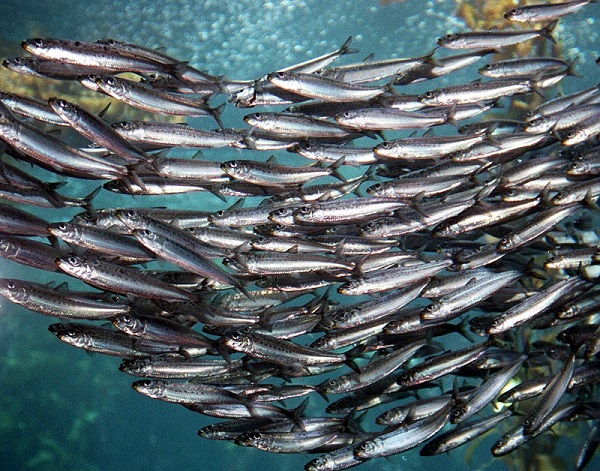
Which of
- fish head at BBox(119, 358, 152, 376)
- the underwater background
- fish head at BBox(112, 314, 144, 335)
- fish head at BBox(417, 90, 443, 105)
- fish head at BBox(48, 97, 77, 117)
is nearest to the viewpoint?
fish head at BBox(48, 97, 77, 117)

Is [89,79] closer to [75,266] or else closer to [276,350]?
[75,266]

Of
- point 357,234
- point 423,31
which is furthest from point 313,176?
point 423,31

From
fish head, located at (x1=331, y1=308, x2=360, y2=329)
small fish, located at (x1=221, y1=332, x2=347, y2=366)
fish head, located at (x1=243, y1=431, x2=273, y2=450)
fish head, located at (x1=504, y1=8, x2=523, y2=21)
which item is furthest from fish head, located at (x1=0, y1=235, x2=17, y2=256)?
fish head, located at (x1=504, y1=8, x2=523, y2=21)

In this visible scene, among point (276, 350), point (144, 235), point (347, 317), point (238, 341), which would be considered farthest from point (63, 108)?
point (347, 317)

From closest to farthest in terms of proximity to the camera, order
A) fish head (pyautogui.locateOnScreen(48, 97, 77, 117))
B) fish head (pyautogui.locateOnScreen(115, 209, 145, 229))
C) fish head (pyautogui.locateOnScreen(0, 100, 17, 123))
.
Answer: fish head (pyautogui.locateOnScreen(0, 100, 17, 123)) < fish head (pyautogui.locateOnScreen(48, 97, 77, 117)) < fish head (pyautogui.locateOnScreen(115, 209, 145, 229))

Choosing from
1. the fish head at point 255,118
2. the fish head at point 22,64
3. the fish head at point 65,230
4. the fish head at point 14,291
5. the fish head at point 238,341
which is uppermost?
the fish head at point 22,64

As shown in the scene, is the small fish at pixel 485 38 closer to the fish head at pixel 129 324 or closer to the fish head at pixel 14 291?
the fish head at pixel 129 324

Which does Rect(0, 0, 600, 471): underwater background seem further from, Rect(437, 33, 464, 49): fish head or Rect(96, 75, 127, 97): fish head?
Rect(96, 75, 127, 97): fish head

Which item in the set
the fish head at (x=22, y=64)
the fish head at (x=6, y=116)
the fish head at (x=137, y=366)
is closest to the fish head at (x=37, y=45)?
the fish head at (x=22, y=64)

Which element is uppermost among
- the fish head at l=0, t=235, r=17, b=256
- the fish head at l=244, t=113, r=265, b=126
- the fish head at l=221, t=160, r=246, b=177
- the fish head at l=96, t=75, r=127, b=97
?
the fish head at l=96, t=75, r=127, b=97
